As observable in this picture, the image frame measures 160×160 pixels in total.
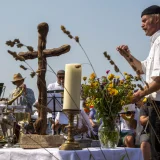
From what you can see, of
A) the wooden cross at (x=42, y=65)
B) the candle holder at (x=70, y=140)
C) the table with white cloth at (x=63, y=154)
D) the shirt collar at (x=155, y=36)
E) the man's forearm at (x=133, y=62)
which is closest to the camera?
the man's forearm at (x=133, y=62)

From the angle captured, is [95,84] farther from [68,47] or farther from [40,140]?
[40,140]

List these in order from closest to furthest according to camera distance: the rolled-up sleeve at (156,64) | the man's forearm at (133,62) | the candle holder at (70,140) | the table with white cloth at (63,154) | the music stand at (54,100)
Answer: the man's forearm at (133,62)
the table with white cloth at (63,154)
the candle holder at (70,140)
the rolled-up sleeve at (156,64)
the music stand at (54,100)

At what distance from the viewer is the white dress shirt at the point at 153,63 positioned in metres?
4.65

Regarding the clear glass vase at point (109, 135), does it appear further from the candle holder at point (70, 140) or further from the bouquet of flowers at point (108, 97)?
the candle holder at point (70, 140)

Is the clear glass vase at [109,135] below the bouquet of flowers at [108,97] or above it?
below

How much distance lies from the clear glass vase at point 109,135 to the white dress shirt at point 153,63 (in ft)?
1.93

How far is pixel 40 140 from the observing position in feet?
12.9

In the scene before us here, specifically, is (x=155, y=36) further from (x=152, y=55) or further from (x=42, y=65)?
(x=42, y=65)

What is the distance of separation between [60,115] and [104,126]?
5.98 meters

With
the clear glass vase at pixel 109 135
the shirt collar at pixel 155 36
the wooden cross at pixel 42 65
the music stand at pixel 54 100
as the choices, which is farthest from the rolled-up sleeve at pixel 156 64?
the music stand at pixel 54 100

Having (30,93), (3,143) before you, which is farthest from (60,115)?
(3,143)

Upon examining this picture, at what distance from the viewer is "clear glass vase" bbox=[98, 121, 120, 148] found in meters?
4.26

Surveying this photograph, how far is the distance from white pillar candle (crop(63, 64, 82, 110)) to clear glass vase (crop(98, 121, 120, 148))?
23.4 inches

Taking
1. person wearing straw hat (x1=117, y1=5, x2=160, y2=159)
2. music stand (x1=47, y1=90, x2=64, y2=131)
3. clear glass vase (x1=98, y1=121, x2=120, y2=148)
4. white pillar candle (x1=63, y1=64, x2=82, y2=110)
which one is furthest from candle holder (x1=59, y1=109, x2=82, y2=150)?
music stand (x1=47, y1=90, x2=64, y2=131)
